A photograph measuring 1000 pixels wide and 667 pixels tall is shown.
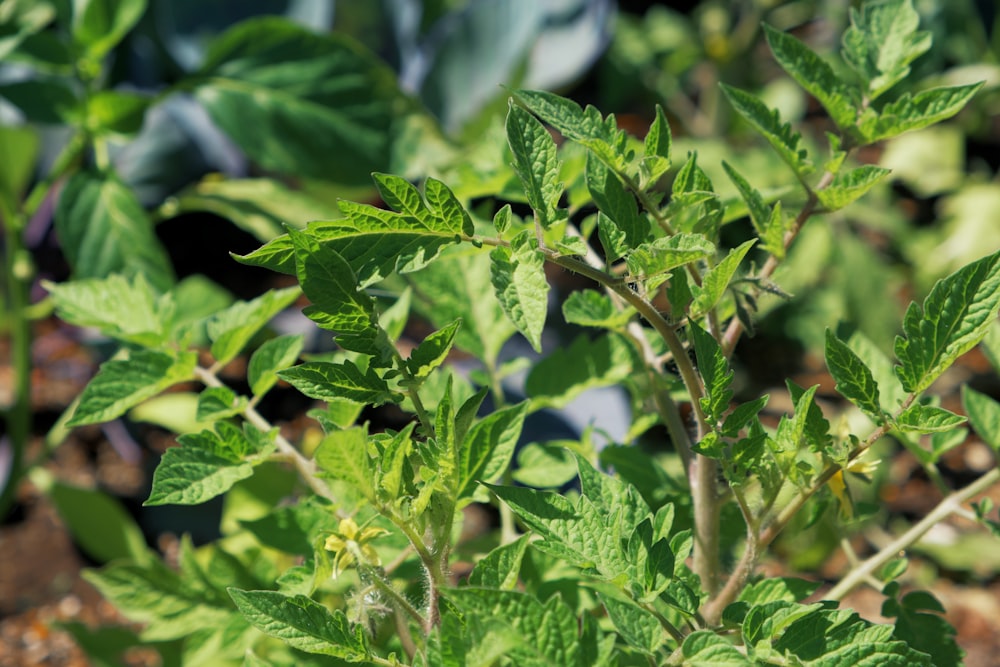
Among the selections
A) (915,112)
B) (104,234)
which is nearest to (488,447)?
(915,112)

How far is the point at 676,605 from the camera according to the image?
1.49 ft

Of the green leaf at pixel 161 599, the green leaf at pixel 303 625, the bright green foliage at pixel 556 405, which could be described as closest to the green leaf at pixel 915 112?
the bright green foliage at pixel 556 405

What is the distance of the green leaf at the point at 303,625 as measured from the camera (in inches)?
17.5

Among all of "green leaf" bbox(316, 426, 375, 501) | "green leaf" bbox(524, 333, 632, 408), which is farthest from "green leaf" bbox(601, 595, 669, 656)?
"green leaf" bbox(524, 333, 632, 408)

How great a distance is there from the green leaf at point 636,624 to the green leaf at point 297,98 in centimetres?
71

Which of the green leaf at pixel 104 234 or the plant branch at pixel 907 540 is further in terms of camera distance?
the green leaf at pixel 104 234

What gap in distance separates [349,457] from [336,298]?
0.07m

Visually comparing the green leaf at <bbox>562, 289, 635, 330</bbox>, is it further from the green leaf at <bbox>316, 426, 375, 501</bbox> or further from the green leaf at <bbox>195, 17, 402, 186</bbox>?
the green leaf at <bbox>195, 17, 402, 186</bbox>

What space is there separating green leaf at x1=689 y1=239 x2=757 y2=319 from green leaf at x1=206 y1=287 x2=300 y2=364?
9.6 inches

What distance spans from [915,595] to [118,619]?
940 mm

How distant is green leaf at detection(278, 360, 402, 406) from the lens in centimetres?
47

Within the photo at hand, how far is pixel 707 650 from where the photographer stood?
16.5 inches

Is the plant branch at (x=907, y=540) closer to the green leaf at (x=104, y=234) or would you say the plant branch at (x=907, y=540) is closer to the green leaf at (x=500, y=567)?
the green leaf at (x=500, y=567)

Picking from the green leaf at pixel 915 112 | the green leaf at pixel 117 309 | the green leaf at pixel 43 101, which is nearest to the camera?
the green leaf at pixel 915 112
